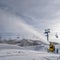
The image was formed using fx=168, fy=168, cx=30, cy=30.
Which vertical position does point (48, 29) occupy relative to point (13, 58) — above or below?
above

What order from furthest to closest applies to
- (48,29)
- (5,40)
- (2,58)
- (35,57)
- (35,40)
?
1. (48,29)
2. (35,40)
3. (5,40)
4. (35,57)
5. (2,58)

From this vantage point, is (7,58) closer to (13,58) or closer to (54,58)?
(13,58)

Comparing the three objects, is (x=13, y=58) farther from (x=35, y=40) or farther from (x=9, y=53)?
(x=35, y=40)

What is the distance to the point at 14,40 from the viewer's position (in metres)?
24.2

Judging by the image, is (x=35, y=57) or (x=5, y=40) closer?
(x=35, y=57)

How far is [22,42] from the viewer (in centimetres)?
2375

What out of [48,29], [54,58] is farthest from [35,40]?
[54,58]

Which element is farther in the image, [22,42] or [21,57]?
[22,42]

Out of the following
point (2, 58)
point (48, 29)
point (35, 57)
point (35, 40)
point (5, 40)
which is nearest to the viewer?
point (2, 58)

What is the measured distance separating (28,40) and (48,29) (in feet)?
25.1

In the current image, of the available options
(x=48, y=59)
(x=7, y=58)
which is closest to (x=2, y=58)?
(x=7, y=58)

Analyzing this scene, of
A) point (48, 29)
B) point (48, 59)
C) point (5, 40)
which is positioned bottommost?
point (48, 59)

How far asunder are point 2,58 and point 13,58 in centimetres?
69

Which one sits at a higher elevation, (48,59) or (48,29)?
(48,29)
